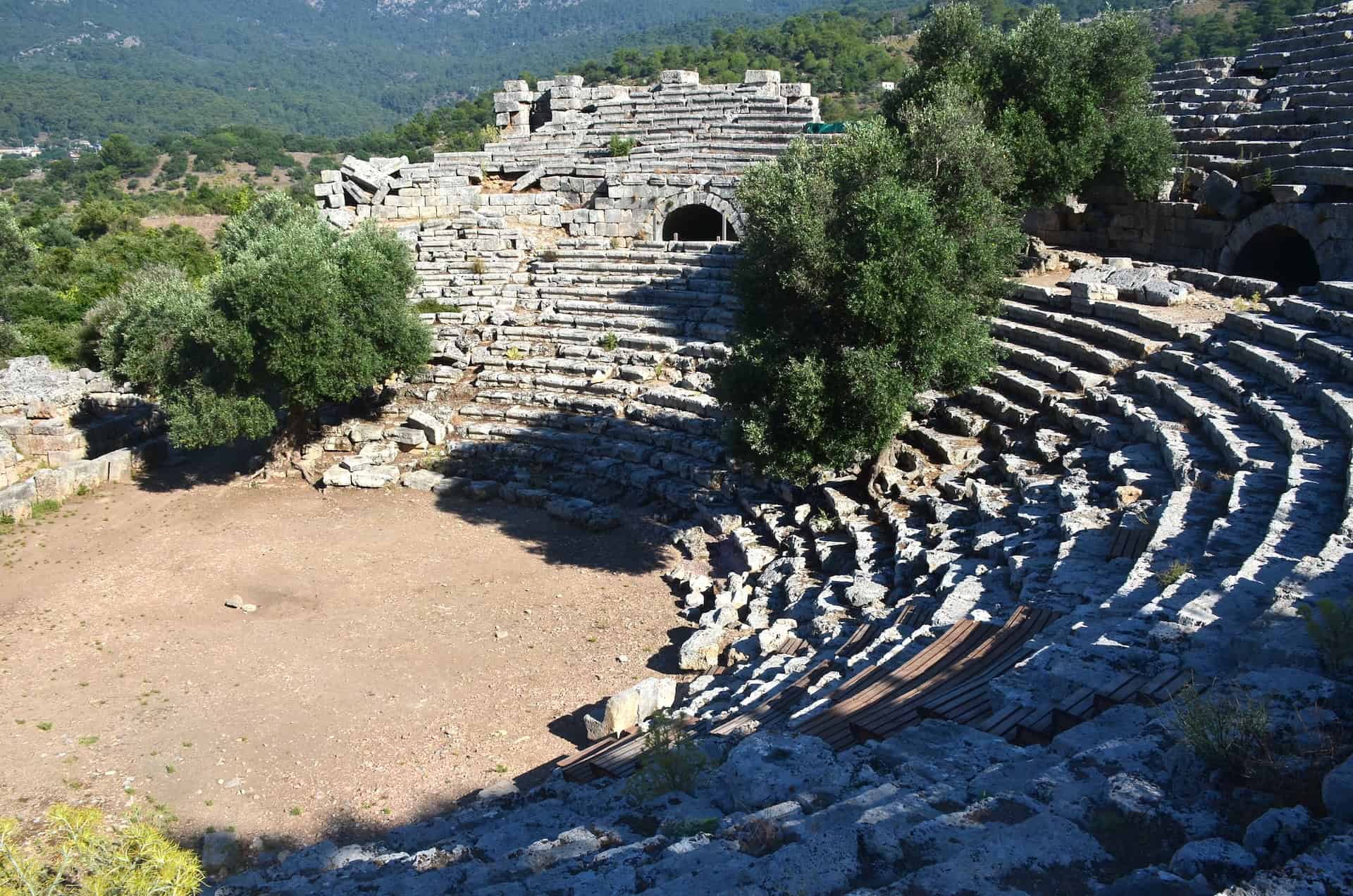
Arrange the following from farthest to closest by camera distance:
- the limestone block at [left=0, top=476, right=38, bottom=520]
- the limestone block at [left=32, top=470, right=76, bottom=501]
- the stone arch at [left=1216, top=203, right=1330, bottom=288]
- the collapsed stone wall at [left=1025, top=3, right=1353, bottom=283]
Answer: the limestone block at [left=32, top=470, right=76, bottom=501] < the collapsed stone wall at [left=1025, top=3, right=1353, bottom=283] < the stone arch at [left=1216, top=203, right=1330, bottom=288] < the limestone block at [left=0, top=476, right=38, bottom=520]

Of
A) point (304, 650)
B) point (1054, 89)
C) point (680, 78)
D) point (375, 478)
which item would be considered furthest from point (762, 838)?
point (680, 78)

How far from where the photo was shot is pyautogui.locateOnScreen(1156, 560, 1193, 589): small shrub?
7867 mm

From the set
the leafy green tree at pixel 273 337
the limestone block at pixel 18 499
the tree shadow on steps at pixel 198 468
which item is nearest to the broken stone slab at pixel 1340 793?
the leafy green tree at pixel 273 337

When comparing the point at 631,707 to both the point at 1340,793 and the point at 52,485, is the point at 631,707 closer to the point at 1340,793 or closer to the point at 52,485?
the point at 1340,793

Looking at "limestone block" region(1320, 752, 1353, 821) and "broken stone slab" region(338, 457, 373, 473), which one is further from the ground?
"limestone block" region(1320, 752, 1353, 821)

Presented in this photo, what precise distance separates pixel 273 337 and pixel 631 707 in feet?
35.3

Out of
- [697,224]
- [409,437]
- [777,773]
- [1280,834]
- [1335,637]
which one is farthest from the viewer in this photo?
[697,224]

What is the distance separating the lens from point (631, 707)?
9922mm

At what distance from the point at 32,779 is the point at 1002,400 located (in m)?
12.5

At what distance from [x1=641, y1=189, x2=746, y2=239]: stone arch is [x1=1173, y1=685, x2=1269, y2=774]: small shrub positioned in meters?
20.6

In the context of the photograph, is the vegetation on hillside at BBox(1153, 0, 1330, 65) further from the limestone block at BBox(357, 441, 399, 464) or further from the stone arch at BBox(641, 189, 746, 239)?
the limestone block at BBox(357, 441, 399, 464)

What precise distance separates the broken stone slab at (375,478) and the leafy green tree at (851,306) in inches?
298

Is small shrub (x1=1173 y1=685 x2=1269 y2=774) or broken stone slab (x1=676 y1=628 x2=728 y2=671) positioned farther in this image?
broken stone slab (x1=676 y1=628 x2=728 y2=671)

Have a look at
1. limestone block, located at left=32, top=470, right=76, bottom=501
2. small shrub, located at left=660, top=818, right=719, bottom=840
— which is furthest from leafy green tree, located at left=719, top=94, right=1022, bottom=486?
limestone block, located at left=32, top=470, right=76, bottom=501
